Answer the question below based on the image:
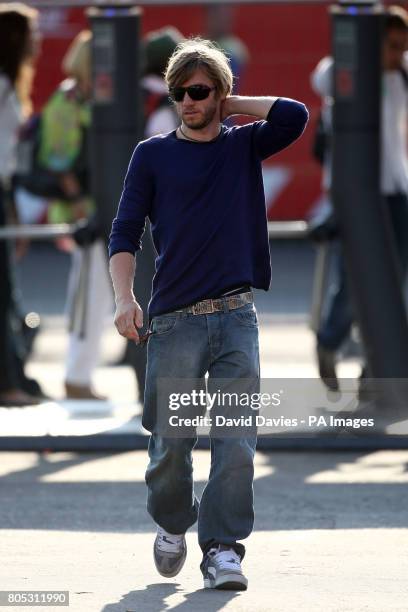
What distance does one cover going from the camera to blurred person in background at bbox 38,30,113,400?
338 inches

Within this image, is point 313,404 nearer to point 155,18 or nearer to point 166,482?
point 166,482

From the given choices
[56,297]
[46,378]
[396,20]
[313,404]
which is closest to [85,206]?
[46,378]

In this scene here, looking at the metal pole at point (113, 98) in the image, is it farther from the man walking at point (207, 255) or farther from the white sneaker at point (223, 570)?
the white sneaker at point (223, 570)

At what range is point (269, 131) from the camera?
16.6 feet

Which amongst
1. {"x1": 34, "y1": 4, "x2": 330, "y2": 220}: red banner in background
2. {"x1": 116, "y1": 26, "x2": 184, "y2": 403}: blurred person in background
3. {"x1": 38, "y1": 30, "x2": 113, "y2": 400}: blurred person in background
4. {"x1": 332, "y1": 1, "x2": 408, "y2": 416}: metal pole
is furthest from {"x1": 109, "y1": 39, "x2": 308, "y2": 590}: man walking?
{"x1": 34, "y1": 4, "x2": 330, "y2": 220}: red banner in background

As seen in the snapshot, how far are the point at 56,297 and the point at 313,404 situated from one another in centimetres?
832

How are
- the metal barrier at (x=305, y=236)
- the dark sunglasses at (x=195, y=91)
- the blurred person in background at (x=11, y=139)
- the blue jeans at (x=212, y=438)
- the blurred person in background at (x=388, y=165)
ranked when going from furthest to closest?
the blurred person in background at (x=11, y=139), the metal barrier at (x=305, y=236), the blurred person in background at (x=388, y=165), the blue jeans at (x=212, y=438), the dark sunglasses at (x=195, y=91)

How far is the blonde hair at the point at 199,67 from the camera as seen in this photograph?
16.1ft

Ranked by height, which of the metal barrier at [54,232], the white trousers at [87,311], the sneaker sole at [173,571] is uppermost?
the sneaker sole at [173,571]

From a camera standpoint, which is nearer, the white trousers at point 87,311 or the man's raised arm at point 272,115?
the man's raised arm at point 272,115

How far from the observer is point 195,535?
5.91 m

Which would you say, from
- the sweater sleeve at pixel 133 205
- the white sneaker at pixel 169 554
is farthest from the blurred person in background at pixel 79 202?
the white sneaker at pixel 169 554

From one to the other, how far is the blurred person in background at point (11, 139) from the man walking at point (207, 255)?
354 cm

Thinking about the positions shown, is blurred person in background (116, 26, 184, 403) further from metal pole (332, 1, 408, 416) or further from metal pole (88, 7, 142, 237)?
metal pole (332, 1, 408, 416)
